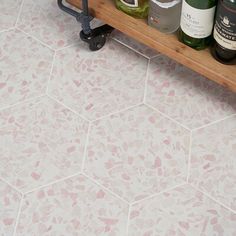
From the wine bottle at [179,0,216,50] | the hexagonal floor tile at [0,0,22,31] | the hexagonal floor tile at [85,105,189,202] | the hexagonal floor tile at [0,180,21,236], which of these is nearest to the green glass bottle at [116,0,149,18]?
the wine bottle at [179,0,216,50]

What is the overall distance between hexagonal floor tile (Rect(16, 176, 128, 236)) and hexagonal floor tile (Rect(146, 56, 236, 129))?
28 cm

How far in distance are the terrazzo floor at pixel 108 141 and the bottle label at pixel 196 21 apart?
0.66ft

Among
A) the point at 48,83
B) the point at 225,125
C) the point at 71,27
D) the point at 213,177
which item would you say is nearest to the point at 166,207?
the point at 213,177

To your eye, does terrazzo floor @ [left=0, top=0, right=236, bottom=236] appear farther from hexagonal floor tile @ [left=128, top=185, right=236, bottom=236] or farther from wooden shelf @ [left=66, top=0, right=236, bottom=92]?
wooden shelf @ [left=66, top=0, right=236, bottom=92]

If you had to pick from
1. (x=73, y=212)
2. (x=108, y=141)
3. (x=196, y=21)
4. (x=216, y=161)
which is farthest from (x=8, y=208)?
(x=196, y=21)

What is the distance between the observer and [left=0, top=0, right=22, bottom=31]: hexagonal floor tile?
141 centimetres

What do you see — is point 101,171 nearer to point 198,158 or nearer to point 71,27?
point 198,158

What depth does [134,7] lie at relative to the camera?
1.19 meters

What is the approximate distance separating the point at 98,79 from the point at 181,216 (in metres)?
0.43

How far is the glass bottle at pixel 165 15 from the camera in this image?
1.11 meters

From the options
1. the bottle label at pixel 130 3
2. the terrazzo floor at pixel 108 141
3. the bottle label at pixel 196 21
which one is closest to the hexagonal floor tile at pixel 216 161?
the terrazzo floor at pixel 108 141

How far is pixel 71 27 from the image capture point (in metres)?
1.39

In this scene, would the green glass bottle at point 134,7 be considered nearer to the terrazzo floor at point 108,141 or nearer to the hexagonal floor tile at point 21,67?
the terrazzo floor at point 108,141

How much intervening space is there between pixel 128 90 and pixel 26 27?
38 centimetres
